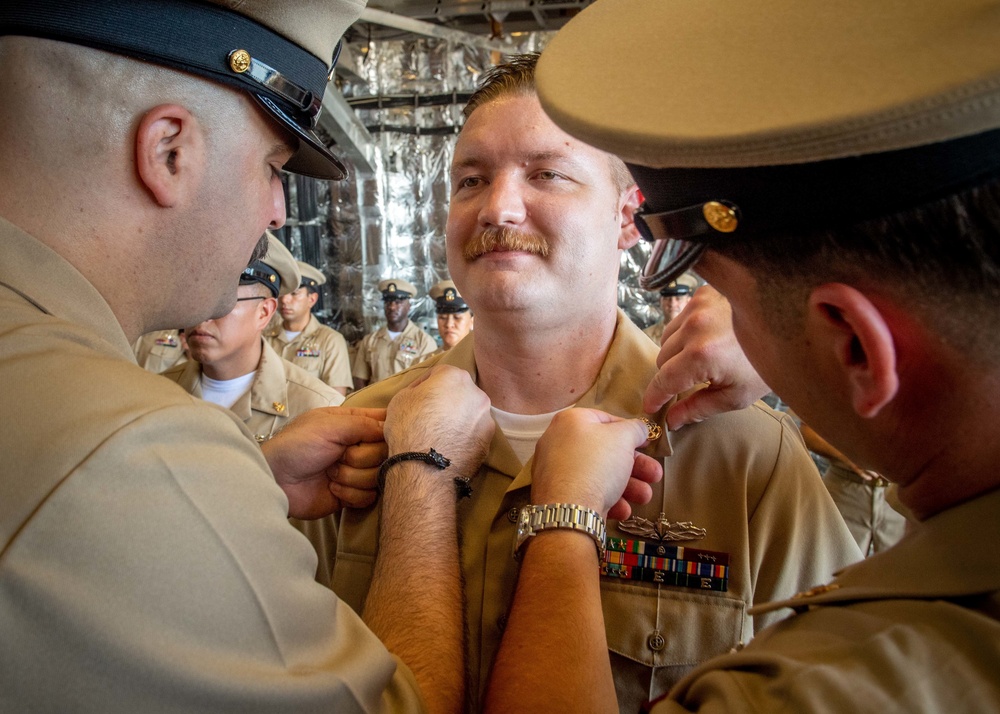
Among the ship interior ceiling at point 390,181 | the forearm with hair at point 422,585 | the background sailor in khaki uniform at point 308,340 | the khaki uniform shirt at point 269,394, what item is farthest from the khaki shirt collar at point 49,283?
the ship interior ceiling at point 390,181

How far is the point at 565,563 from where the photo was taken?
3.74ft

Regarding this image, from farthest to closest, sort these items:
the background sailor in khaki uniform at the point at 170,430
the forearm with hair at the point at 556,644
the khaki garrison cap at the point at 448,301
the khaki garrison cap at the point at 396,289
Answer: the khaki garrison cap at the point at 396,289
the khaki garrison cap at the point at 448,301
the forearm with hair at the point at 556,644
the background sailor in khaki uniform at the point at 170,430

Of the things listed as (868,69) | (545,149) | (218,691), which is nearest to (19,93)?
(218,691)

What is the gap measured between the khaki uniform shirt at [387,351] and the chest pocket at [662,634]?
7.13 metres

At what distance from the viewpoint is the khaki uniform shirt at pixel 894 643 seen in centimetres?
68

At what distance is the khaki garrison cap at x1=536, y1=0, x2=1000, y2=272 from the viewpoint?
2.17 ft

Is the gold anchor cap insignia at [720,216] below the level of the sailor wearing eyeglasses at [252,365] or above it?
below

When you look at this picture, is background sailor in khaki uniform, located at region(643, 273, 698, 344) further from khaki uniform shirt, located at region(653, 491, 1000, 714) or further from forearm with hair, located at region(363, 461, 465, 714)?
khaki uniform shirt, located at region(653, 491, 1000, 714)

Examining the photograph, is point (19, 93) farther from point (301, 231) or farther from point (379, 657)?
point (301, 231)

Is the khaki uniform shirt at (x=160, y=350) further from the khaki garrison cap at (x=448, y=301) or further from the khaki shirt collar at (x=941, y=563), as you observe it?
the khaki shirt collar at (x=941, y=563)

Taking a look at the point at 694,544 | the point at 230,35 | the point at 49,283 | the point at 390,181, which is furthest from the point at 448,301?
the point at 49,283

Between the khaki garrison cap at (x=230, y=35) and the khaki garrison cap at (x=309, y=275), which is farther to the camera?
the khaki garrison cap at (x=309, y=275)

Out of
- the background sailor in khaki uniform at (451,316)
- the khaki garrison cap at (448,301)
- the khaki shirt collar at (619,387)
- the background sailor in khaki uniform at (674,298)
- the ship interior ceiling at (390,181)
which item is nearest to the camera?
the khaki shirt collar at (619,387)

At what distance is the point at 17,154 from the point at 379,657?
0.90m
